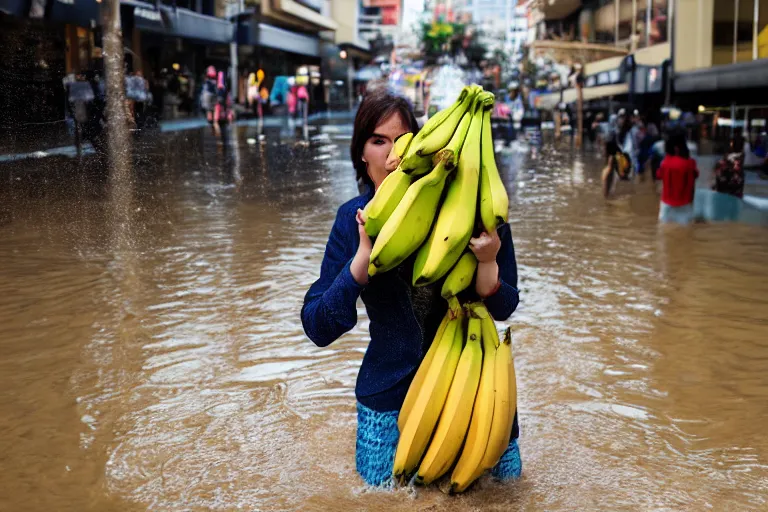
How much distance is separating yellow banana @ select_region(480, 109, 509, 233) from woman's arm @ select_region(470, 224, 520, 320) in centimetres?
5

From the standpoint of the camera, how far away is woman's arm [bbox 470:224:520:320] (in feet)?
8.49

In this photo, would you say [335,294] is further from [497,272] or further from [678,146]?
[678,146]

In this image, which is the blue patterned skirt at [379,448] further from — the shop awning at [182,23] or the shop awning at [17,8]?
the shop awning at [182,23]

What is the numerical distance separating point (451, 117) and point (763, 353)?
146 inches

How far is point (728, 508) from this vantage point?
3381 mm

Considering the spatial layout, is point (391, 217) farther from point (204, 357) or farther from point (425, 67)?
point (425, 67)

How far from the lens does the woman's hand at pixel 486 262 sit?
2578 mm

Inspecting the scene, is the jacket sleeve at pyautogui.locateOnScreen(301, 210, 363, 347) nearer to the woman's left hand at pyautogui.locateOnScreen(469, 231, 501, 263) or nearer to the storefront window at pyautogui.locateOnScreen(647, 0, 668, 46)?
the woman's left hand at pyautogui.locateOnScreen(469, 231, 501, 263)

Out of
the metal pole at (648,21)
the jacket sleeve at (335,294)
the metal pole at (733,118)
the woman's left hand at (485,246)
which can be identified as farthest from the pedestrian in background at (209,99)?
the woman's left hand at (485,246)

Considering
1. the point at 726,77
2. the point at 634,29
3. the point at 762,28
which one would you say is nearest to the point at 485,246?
the point at 726,77

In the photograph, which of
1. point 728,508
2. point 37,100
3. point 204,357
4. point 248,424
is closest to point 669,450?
point 728,508

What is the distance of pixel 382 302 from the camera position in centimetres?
282

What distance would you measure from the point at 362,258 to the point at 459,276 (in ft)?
0.94

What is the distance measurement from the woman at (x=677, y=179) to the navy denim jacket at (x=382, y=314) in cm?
809
